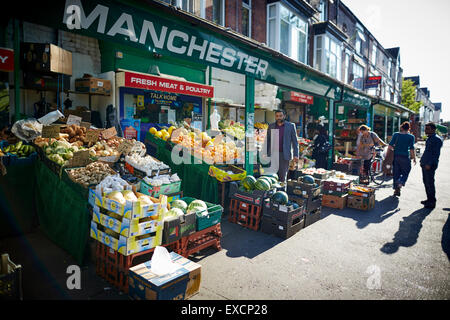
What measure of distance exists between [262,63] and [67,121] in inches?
188

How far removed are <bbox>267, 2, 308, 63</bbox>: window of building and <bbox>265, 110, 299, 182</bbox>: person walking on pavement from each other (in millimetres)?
9467

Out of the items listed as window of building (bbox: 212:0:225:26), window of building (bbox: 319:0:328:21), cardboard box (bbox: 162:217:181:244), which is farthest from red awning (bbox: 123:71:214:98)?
window of building (bbox: 319:0:328:21)

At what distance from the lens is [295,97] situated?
16344 millimetres

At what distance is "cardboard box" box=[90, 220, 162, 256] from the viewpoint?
3312mm

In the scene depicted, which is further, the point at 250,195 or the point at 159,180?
the point at 250,195

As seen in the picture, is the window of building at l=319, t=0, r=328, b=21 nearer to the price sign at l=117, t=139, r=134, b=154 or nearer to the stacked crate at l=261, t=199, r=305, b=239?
the stacked crate at l=261, t=199, r=305, b=239

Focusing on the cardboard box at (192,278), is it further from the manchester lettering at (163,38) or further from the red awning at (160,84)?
the red awning at (160,84)

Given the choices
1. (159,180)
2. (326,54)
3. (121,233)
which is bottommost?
(121,233)

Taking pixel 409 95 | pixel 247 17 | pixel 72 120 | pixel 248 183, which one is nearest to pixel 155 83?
pixel 72 120

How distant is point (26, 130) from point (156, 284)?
14.5 feet

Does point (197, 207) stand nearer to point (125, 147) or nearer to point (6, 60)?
point (125, 147)

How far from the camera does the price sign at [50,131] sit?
5246 mm

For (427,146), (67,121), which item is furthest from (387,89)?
(67,121)

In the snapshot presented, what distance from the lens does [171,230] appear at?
3.76m
